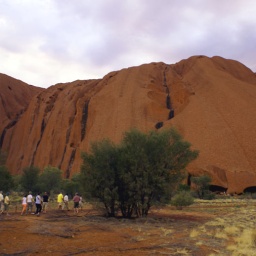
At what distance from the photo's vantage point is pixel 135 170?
23172 mm

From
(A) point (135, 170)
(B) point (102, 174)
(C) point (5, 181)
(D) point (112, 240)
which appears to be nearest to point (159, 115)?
(C) point (5, 181)

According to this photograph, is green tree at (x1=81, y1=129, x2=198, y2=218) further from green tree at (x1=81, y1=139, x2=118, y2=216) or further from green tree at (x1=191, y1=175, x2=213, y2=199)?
green tree at (x1=191, y1=175, x2=213, y2=199)

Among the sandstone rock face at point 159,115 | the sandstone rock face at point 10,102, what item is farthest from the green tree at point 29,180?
the sandstone rock face at point 10,102

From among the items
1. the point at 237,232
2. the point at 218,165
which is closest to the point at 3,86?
the point at 218,165

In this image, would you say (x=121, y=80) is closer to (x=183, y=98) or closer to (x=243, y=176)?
(x=183, y=98)

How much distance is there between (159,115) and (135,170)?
41.0m

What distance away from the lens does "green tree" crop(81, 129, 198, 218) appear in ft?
76.6

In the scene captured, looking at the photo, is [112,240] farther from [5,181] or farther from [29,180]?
[29,180]

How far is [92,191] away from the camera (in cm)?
2400

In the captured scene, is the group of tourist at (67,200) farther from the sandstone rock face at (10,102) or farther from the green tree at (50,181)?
the sandstone rock face at (10,102)

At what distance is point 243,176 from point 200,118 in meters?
11.9

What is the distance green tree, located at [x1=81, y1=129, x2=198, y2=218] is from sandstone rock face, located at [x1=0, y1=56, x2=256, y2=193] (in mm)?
27194

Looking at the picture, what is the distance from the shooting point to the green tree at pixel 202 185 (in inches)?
1865

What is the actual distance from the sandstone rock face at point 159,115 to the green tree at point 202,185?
2333 millimetres
